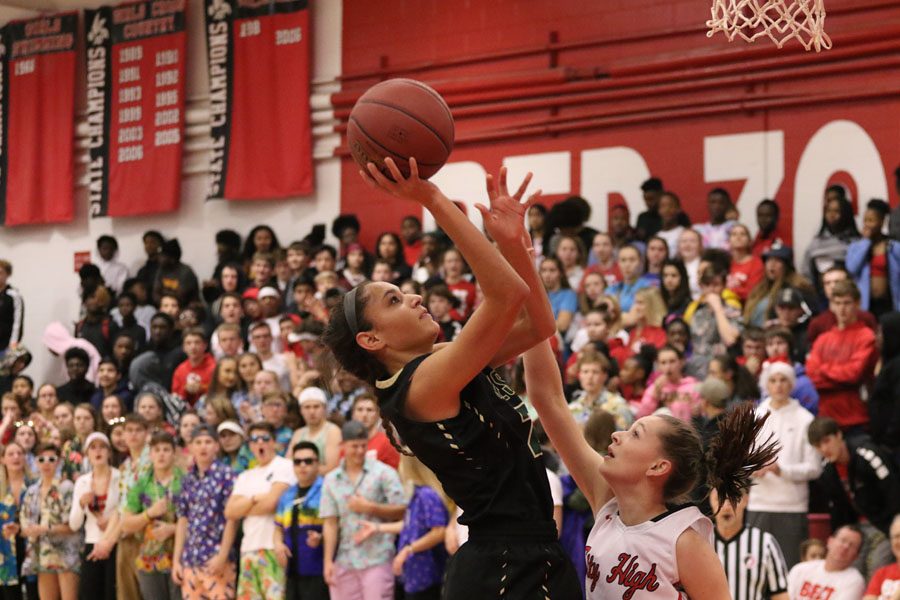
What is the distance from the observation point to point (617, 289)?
34.4ft

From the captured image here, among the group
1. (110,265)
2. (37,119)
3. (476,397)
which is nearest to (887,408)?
(476,397)

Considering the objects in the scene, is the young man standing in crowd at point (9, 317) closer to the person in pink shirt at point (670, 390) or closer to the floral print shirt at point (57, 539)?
the floral print shirt at point (57, 539)

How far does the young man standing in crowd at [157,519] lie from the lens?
386 inches

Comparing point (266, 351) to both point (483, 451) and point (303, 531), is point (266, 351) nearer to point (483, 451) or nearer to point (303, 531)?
point (303, 531)

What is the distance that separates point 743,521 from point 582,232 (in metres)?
4.22

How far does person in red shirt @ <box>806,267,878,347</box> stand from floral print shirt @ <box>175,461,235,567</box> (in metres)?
4.23

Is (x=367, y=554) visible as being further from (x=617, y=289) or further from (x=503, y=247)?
(x=503, y=247)

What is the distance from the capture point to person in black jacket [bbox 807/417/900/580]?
23.6ft

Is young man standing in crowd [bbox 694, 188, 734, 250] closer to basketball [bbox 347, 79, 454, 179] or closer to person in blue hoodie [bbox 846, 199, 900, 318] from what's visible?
person in blue hoodie [bbox 846, 199, 900, 318]

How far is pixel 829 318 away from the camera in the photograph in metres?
8.85

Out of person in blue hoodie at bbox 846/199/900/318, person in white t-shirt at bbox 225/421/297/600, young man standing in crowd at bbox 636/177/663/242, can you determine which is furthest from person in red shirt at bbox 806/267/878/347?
person in white t-shirt at bbox 225/421/297/600

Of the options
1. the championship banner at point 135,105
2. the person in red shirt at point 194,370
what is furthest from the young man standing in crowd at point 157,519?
the championship banner at point 135,105

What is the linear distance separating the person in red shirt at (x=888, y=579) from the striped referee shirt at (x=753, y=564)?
50 centimetres

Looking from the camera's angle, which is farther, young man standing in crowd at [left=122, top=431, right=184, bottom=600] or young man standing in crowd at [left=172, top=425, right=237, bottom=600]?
young man standing in crowd at [left=122, top=431, right=184, bottom=600]
